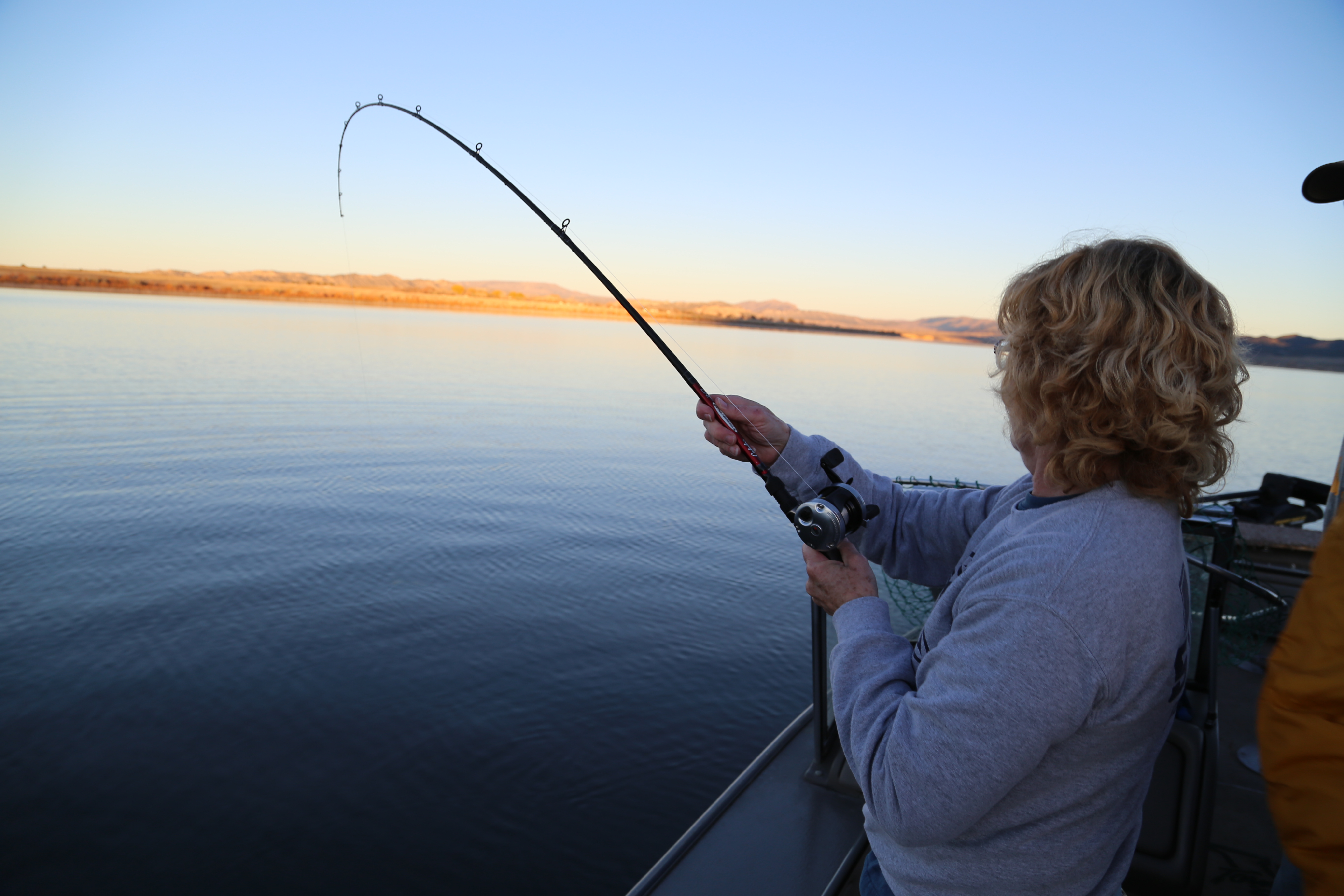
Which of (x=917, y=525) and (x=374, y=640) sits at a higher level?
(x=917, y=525)

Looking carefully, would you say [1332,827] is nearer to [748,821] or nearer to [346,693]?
[748,821]

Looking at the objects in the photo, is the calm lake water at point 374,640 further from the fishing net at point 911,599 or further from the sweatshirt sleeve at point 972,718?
the sweatshirt sleeve at point 972,718

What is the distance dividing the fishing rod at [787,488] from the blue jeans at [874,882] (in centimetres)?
53

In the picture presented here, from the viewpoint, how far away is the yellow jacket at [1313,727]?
2.57 feet

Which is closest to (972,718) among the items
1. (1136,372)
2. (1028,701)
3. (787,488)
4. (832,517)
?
(1028,701)

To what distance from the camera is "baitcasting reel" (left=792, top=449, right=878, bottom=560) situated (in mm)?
1442

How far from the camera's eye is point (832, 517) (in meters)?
1.50

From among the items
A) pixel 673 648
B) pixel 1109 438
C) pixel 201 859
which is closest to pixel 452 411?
pixel 673 648

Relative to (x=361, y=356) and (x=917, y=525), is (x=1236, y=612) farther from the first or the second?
(x=361, y=356)

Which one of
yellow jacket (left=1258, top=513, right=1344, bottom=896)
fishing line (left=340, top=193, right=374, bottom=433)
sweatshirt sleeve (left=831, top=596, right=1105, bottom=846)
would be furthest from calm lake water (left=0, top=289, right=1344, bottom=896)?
yellow jacket (left=1258, top=513, right=1344, bottom=896)

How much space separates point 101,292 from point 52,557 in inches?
2584

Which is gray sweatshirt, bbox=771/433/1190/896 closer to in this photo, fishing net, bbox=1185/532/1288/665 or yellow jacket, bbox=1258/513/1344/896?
yellow jacket, bbox=1258/513/1344/896

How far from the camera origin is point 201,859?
317 cm

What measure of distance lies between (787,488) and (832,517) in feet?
2.10
